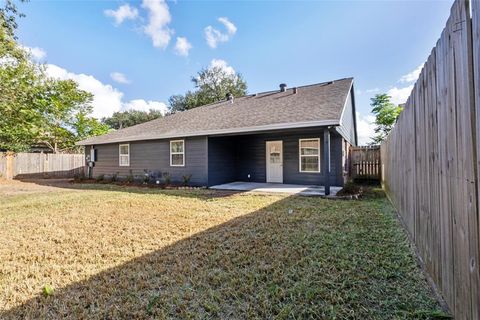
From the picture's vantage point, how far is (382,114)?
18.1m

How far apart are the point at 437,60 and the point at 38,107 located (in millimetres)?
26463

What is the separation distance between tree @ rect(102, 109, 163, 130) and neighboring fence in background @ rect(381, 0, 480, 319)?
36.5 m

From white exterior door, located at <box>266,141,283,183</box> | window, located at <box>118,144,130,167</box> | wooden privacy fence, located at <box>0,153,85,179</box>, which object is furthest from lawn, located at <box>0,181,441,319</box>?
wooden privacy fence, located at <box>0,153,85,179</box>

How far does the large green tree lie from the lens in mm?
14660

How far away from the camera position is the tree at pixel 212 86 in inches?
1126

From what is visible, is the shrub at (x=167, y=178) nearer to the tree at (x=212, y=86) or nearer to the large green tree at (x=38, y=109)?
the large green tree at (x=38, y=109)

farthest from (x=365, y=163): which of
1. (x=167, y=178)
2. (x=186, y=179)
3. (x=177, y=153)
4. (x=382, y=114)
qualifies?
(x=382, y=114)

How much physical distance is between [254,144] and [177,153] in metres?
3.49

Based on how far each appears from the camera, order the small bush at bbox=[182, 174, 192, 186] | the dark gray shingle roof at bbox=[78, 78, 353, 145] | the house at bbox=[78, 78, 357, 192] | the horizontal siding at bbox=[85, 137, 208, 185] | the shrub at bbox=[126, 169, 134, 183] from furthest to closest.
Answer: the shrub at bbox=[126, 169, 134, 183] → the small bush at bbox=[182, 174, 192, 186] → the horizontal siding at bbox=[85, 137, 208, 185] → the house at bbox=[78, 78, 357, 192] → the dark gray shingle roof at bbox=[78, 78, 353, 145]

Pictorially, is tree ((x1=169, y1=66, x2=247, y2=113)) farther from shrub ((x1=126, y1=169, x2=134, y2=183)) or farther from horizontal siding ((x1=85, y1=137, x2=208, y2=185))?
shrub ((x1=126, y1=169, x2=134, y2=183))

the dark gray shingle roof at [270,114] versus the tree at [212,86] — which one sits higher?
the tree at [212,86]

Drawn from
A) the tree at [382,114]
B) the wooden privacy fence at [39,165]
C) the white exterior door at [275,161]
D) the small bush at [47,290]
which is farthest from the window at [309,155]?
the wooden privacy fence at [39,165]

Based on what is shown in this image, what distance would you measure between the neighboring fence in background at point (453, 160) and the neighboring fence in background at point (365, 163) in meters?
9.00

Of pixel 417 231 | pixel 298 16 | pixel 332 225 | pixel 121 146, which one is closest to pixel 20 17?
pixel 121 146
